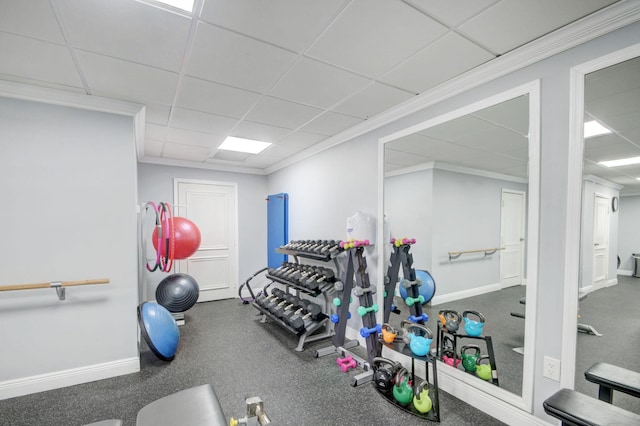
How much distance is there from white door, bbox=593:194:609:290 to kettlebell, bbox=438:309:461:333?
0.99 meters

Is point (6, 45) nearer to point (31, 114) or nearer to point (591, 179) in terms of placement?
point (31, 114)

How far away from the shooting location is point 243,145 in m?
4.20

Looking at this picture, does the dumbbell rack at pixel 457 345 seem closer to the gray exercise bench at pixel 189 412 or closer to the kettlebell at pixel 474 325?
the kettlebell at pixel 474 325

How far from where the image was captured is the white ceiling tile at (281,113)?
8.97ft

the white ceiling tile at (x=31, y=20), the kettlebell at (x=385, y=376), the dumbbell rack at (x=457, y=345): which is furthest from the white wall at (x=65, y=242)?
the dumbbell rack at (x=457, y=345)

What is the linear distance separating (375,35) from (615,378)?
2.28 metres

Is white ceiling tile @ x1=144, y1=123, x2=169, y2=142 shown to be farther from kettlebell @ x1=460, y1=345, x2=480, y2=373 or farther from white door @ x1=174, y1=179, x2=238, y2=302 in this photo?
kettlebell @ x1=460, y1=345, x2=480, y2=373

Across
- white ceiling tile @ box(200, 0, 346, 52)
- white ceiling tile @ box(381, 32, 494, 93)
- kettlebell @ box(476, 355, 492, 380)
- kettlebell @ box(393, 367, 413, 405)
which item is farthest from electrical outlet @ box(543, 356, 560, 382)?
white ceiling tile @ box(200, 0, 346, 52)

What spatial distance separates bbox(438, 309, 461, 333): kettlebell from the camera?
7.79 feet

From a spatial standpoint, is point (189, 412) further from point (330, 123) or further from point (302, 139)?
point (302, 139)

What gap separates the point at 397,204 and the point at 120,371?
10.7ft

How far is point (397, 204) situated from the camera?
2.99 m

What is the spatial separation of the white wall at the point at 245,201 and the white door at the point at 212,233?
0.11 m

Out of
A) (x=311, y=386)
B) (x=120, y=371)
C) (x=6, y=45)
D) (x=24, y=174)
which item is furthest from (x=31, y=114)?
(x=311, y=386)
